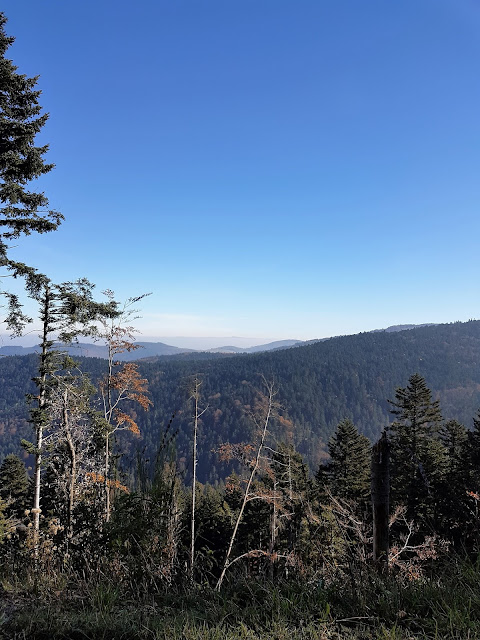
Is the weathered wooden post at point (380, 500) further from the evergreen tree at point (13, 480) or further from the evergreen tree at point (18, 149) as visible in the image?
the evergreen tree at point (13, 480)

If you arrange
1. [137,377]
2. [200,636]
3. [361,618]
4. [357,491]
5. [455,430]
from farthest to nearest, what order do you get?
[455,430] < [357,491] < [137,377] < [361,618] < [200,636]

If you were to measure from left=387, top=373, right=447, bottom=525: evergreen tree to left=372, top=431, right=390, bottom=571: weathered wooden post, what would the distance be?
17189 mm

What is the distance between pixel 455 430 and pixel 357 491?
28.2 ft

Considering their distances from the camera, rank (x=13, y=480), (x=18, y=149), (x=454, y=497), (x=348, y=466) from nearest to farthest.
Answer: (x=18, y=149)
(x=454, y=497)
(x=13, y=480)
(x=348, y=466)

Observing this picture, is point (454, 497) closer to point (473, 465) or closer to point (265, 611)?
point (473, 465)

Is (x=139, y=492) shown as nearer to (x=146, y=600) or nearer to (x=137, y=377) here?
(x=146, y=600)

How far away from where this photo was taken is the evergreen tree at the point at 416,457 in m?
20.4

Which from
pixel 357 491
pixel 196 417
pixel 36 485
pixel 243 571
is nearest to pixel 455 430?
pixel 357 491

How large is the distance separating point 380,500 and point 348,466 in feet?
82.0

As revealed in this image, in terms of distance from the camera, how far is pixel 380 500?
3621 millimetres

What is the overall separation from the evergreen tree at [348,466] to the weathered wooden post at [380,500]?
23404 millimetres

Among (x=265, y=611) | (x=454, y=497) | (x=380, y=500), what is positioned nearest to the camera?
(x=265, y=611)

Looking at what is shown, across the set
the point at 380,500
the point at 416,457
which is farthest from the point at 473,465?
the point at 380,500

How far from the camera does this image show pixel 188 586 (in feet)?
10.9
